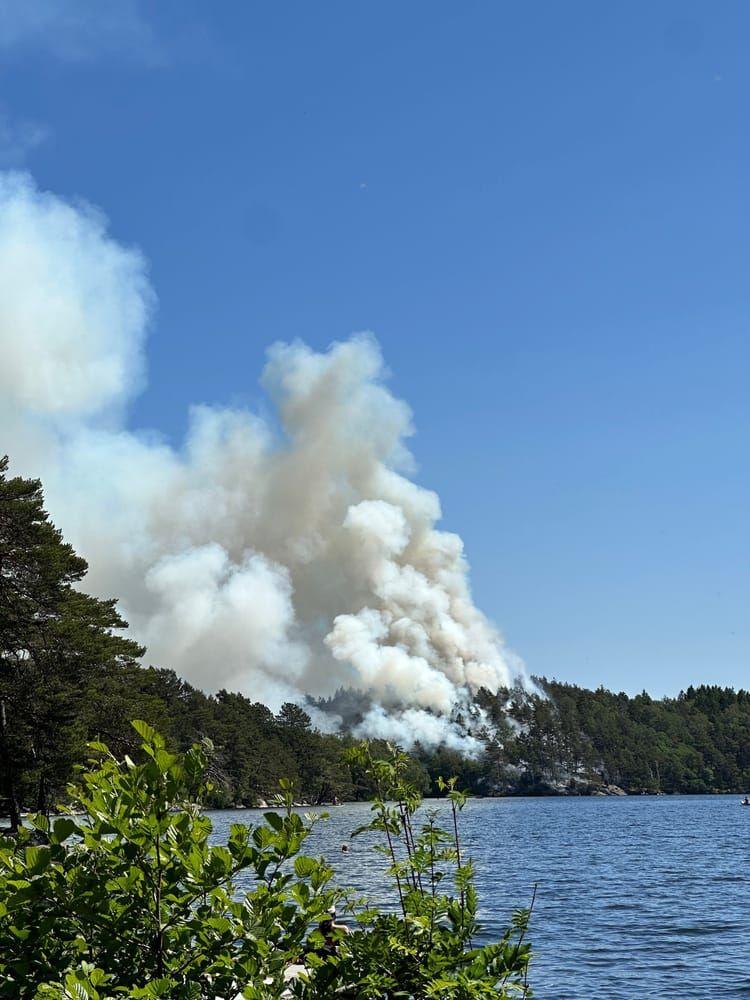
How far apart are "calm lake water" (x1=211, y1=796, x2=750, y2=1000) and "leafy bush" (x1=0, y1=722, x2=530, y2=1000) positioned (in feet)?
5.63

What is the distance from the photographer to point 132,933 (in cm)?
489

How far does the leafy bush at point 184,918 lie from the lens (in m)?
4.71

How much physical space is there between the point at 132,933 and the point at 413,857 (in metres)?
1.71

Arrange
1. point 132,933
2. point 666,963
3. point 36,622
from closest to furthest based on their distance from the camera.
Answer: point 132,933 → point 666,963 → point 36,622

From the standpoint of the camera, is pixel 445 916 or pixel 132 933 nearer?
pixel 132 933

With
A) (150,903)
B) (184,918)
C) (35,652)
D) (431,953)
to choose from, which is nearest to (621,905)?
(35,652)

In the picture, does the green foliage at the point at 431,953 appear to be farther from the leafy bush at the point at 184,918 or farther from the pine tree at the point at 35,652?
the pine tree at the point at 35,652

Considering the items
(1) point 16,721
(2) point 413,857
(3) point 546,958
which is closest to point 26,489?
(1) point 16,721

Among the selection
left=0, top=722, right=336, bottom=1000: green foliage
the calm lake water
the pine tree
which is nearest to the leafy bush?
left=0, top=722, right=336, bottom=1000: green foliage

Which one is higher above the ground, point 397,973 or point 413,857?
point 413,857

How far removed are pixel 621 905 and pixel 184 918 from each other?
37.2 meters

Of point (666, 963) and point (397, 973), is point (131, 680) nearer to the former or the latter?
point (666, 963)

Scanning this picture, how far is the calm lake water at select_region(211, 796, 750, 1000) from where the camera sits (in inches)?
954

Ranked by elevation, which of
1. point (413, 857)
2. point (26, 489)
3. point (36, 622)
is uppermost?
point (26, 489)
